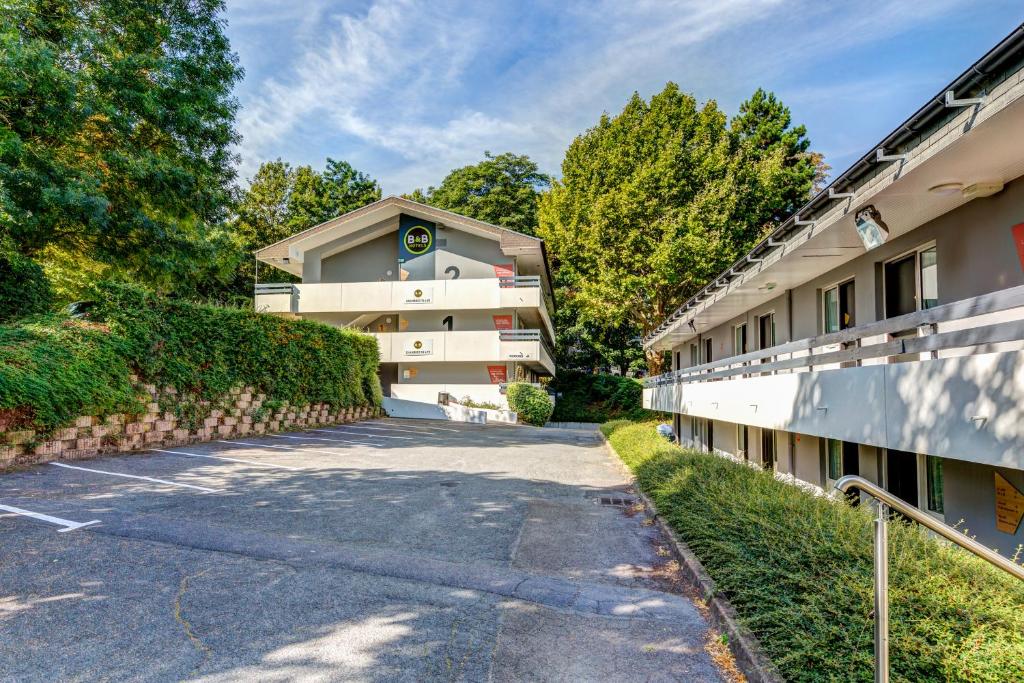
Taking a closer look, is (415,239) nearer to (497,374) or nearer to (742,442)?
(497,374)

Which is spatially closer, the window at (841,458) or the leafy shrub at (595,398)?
the window at (841,458)

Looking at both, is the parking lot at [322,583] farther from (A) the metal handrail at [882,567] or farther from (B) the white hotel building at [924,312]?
(B) the white hotel building at [924,312]

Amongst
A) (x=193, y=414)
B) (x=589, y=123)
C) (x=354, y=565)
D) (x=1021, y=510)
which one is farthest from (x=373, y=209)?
(x=1021, y=510)

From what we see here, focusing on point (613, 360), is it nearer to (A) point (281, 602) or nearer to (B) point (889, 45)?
(B) point (889, 45)

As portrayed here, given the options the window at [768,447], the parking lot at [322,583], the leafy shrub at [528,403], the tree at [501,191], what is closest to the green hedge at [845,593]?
the parking lot at [322,583]

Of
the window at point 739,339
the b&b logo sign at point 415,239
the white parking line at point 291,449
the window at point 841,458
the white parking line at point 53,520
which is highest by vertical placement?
the b&b logo sign at point 415,239

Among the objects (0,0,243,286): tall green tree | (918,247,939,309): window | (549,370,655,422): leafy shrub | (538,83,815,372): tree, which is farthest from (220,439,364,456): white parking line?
(549,370,655,422): leafy shrub

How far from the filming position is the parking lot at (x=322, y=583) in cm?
358

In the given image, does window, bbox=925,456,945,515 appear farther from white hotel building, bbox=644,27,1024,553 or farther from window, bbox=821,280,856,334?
window, bbox=821,280,856,334

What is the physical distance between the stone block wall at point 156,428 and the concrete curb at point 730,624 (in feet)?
31.1

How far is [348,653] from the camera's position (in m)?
3.64

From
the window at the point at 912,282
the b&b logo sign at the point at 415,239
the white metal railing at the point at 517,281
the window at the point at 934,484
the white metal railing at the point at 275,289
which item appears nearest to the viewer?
the window at the point at 934,484

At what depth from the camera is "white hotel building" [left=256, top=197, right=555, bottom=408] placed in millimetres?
27688

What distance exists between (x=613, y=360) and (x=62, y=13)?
32.7m
